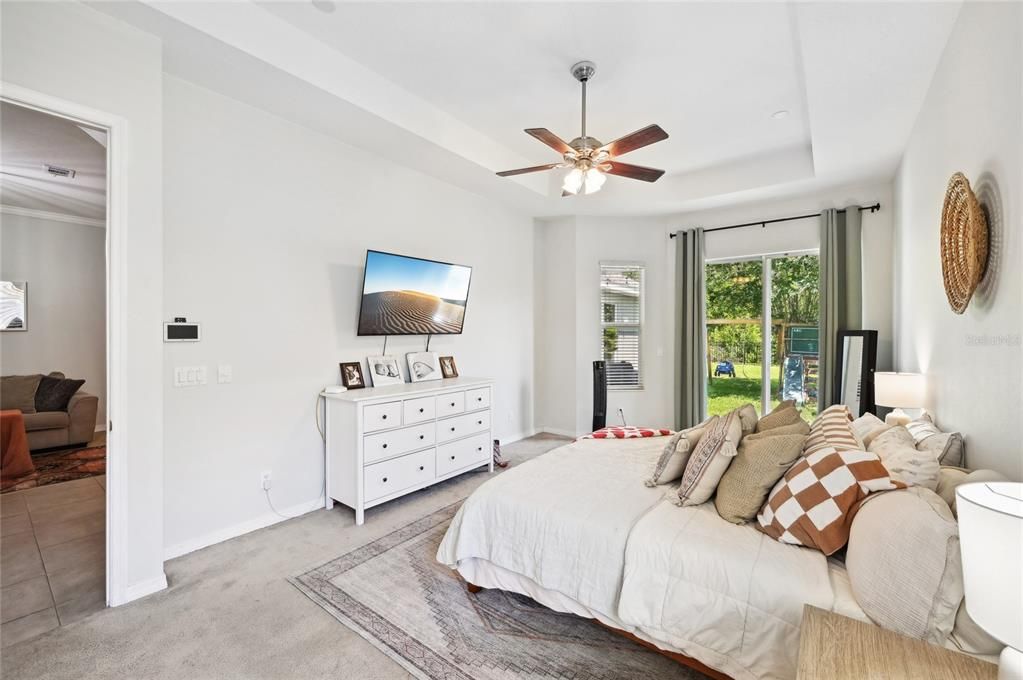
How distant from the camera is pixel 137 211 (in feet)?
7.25

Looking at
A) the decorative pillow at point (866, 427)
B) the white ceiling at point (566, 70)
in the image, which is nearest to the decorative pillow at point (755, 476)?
the decorative pillow at point (866, 427)

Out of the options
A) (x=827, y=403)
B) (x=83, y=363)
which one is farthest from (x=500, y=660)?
(x=83, y=363)

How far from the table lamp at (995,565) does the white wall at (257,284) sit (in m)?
3.30

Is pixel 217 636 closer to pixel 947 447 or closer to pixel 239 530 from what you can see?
pixel 239 530

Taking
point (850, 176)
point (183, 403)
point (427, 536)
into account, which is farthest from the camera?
point (850, 176)

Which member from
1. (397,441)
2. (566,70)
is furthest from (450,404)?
(566,70)

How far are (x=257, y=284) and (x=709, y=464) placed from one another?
286 centimetres

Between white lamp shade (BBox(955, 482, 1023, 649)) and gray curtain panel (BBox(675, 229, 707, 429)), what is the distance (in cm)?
440

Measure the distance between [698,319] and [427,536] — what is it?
12.4ft

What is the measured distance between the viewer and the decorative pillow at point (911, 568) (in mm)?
1204

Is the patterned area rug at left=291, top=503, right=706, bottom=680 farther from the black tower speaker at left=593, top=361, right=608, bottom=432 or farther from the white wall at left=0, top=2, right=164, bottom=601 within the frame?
the black tower speaker at left=593, top=361, right=608, bottom=432

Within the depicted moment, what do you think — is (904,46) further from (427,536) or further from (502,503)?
(427,536)

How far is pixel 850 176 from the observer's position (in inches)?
160

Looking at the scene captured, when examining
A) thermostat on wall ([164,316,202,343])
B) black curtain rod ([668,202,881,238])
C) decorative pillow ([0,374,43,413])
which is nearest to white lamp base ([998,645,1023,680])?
thermostat on wall ([164,316,202,343])
